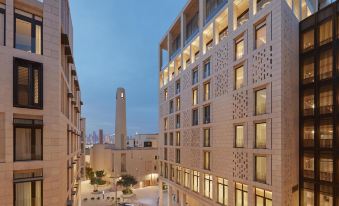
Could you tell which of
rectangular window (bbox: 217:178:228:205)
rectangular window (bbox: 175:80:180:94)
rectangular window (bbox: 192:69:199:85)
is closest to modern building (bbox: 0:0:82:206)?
rectangular window (bbox: 217:178:228:205)

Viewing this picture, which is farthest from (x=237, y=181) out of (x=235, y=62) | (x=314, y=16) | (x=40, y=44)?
(x=40, y=44)

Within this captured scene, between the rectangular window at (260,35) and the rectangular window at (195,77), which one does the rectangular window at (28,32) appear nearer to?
the rectangular window at (260,35)

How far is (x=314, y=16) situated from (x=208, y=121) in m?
13.3

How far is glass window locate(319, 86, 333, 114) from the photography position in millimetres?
18031

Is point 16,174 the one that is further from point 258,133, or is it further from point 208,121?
point 208,121

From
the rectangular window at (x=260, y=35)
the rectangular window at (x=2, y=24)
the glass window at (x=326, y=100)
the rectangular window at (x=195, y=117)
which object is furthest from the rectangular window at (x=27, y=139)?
the rectangular window at (x=195, y=117)

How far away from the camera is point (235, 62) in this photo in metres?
22.0

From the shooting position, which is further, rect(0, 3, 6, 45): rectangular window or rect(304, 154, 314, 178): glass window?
rect(304, 154, 314, 178): glass window

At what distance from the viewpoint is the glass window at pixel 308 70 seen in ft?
63.8

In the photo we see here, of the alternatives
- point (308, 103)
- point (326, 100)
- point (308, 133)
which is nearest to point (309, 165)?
point (308, 133)

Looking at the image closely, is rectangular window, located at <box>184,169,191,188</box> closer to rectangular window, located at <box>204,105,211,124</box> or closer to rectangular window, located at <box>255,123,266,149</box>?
rectangular window, located at <box>204,105,211,124</box>

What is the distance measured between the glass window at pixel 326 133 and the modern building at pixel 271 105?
7 cm

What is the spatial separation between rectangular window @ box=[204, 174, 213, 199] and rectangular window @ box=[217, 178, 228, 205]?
1418 mm

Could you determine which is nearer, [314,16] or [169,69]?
[314,16]
